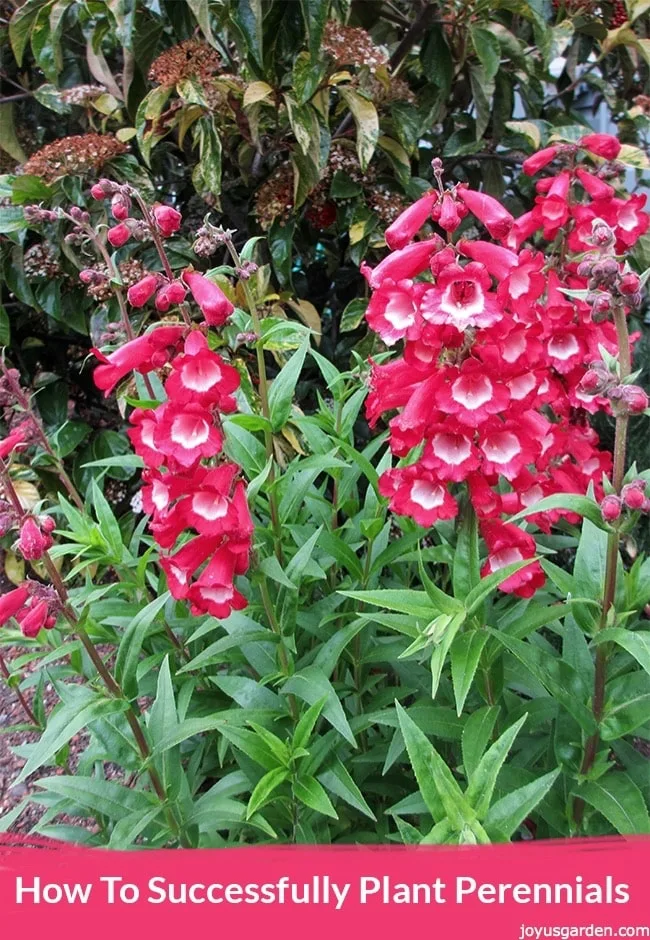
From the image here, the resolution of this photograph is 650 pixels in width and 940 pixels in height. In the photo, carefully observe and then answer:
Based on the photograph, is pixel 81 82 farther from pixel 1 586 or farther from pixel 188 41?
pixel 1 586

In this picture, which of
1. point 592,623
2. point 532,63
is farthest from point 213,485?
point 532,63

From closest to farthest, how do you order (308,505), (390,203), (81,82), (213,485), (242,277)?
(213,485) → (242,277) → (308,505) → (390,203) → (81,82)

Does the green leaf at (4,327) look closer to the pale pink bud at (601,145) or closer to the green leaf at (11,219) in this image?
the green leaf at (11,219)

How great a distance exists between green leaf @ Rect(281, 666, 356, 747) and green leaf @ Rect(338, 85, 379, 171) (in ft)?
5.45

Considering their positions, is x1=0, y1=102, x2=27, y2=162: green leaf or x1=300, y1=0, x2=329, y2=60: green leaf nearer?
x1=300, y1=0, x2=329, y2=60: green leaf

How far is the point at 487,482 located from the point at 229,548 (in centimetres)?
50

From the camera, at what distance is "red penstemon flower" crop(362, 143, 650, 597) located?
4.36 feet

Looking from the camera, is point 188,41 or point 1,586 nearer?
point 188,41

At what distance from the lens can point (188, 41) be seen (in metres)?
2.60

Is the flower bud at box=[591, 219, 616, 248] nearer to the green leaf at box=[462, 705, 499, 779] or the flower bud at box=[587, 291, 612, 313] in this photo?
the flower bud at box=[587, 291, 612, 313]

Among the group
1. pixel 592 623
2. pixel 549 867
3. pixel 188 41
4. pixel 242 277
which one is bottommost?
pixel 549 867

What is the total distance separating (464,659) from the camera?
142 centimetres

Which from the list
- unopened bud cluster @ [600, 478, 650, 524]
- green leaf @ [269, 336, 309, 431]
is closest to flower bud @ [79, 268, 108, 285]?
green leaf @ [269, 336, 309, 431]

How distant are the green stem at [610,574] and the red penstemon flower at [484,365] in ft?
0.14
